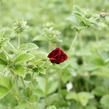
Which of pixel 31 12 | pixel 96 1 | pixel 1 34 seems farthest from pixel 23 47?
pixel 31 12

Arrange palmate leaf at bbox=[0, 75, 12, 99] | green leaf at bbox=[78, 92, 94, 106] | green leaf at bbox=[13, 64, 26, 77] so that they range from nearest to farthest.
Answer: green leaf at bbox=[13, 64, 26, 77] → palmate leaf at bbox=[0, 75, 12, 99] → green leaf at bbox=[78, 92, 94, 106]

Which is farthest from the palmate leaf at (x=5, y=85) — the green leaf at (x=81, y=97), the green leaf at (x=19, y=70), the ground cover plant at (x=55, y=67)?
the green leaf at (x=81, y=97)

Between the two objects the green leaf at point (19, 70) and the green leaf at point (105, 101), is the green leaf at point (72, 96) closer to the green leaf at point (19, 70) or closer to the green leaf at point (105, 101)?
the green leaf at point (105, 101)

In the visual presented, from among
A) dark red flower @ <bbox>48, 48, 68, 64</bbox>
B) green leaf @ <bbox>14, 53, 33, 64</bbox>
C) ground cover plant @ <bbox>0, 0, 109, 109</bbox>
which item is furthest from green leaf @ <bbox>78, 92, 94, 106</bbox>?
green leaf @ <bbox>14, 53, 33, 64</bbox>

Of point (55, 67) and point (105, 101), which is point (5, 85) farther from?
point (105, 101)

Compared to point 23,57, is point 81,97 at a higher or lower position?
lower

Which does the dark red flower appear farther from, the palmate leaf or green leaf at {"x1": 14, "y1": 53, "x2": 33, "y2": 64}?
the palmate leaf

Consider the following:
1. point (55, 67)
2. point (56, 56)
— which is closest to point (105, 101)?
point (55, 67)

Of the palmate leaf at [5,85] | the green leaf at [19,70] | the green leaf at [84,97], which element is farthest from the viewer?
the green leaf at [84,97]
